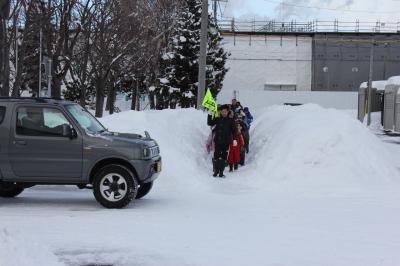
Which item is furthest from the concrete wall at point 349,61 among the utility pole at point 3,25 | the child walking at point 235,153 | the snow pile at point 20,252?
the snow pile at point 20,252

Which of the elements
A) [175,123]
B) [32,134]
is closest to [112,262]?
[32,134]

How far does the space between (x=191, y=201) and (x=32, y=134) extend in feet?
10.2

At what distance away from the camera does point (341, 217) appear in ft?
31.9

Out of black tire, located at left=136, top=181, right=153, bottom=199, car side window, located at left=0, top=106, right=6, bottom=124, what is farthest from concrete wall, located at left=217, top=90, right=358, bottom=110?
car side window, located at left=0, top=106, right=6, bottom=124

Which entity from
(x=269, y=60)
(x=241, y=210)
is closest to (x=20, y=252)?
(x=241, y=210)

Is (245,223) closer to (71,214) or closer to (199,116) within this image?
(71,214)

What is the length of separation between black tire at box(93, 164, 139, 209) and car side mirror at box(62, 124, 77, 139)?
0.75 metres

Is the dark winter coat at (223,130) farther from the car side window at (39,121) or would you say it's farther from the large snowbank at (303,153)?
the car side window at (39,121)

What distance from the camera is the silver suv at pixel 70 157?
1023 cm

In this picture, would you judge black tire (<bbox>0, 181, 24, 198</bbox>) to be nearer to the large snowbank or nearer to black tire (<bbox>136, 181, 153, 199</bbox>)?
black tire (<bbox>136, 181, 153, 199</bbox>)

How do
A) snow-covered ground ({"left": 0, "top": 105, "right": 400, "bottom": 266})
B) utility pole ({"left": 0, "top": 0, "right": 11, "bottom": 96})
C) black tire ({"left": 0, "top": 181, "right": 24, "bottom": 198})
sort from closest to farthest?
snow-covered ground ({"left": 0, "top": 105, "right": 400, "bottom": 266}), black tire ({"left": 0, "top": 181, "right": 24, "bottom": 198}), utility pole ({"left": 0, "top": 0, "right": 11, "bottom": 96})

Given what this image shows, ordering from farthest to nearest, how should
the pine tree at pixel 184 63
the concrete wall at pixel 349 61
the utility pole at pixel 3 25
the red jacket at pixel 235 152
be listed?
the concrete wall at pixel 349 61
the pine tree at pixel 184 63
the utility pole at pixel 3 25
the red jacket at pixel 235 152

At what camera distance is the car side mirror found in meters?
10.2

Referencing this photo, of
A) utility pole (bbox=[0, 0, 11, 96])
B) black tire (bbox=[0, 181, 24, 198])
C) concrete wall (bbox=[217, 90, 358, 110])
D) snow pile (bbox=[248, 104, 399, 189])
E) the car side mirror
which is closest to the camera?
the car side mirror
